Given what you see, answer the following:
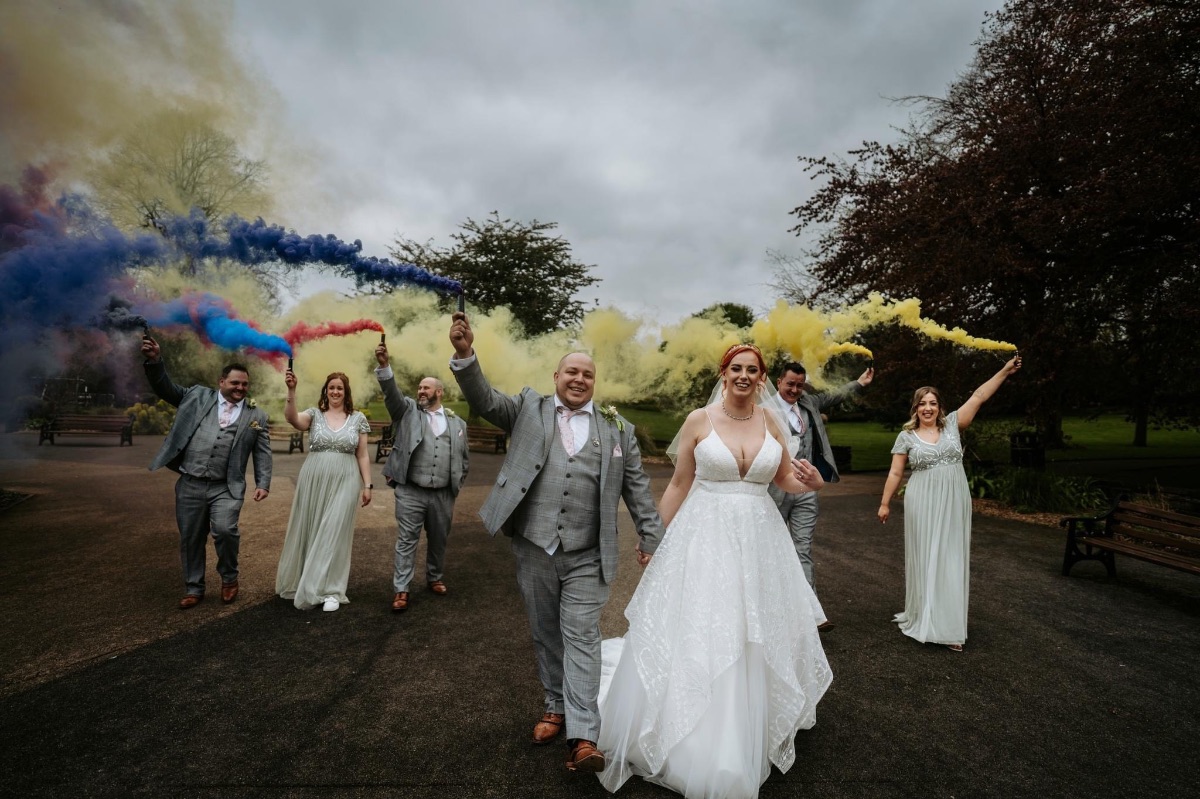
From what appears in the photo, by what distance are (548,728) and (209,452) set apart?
4.30m

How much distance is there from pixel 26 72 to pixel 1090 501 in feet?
56.9

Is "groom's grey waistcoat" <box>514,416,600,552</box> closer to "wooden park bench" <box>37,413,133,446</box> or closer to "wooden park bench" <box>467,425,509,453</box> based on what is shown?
"wooden park bench" <box>467,425,509,453</box>

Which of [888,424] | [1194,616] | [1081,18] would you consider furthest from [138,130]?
[888,424]

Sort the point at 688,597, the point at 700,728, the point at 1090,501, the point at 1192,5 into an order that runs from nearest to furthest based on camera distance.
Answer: the point at 700,728 < the point at 688,597 < the point at 1192,5 < the point at 1090,501

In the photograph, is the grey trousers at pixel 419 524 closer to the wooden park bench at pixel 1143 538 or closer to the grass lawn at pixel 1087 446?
the wooden park bench at pixel 1143 538

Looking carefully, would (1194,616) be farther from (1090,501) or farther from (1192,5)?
(1192,5)

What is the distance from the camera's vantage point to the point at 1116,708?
4.16 metres

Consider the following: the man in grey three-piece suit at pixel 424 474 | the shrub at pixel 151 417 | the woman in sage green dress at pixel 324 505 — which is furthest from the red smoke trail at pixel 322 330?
the shrub at pixel 151 417

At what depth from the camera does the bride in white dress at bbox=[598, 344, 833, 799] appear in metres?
3.13

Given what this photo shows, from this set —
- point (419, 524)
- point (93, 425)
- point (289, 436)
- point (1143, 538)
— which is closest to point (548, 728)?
point (419, 524)

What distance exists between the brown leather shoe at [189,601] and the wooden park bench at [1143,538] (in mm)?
9576

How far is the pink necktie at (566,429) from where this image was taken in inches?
148

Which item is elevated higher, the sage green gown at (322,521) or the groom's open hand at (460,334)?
the groom's open hand at (460,334)

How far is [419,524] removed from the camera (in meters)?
6.24
